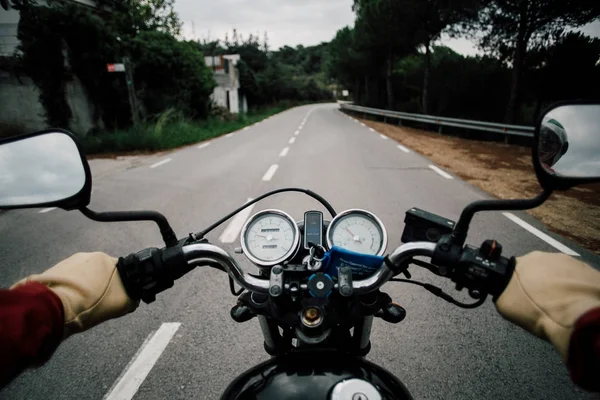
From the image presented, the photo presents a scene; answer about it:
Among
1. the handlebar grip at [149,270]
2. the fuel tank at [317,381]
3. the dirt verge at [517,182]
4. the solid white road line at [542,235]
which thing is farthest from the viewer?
the dirt verge at [517,182]

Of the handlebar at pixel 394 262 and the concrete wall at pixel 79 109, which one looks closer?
the handlebar at pixel 394 262

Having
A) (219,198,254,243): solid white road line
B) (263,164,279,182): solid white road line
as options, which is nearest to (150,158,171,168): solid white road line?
(263,164,279,182): solid white road line

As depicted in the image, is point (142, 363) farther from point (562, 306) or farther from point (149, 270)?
point (562, 306)

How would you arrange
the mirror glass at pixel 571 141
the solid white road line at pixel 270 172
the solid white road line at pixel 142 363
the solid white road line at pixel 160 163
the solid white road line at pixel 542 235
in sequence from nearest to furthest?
the mirror glass at pixel 571 141
the solid white road line at pixel 142 363
the solid white road line at pixel 542 235
the solid white road line at pixel 270 172
the solid white road line at pixel 160 163

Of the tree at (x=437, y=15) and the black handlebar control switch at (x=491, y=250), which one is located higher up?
the tree at (x=437, y=15)

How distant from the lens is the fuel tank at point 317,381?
85 centimetres

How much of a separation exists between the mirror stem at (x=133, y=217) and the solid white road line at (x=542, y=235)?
13.5 ft

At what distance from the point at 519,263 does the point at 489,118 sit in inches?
895

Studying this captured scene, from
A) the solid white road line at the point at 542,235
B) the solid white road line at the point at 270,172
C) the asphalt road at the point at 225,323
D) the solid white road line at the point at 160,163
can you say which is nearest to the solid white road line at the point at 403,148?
the asphalt road at the point at 225,323

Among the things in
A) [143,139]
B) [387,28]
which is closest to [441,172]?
[143,139]

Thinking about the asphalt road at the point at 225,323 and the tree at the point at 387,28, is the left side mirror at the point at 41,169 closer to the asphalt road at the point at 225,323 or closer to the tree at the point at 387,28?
the asphalt road at the point at 225,323

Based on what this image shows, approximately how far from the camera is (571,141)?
0.97m

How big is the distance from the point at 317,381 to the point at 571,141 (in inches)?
37.3

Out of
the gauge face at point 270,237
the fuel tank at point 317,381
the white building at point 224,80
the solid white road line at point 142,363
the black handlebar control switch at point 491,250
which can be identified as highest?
the white building at point 224,80
